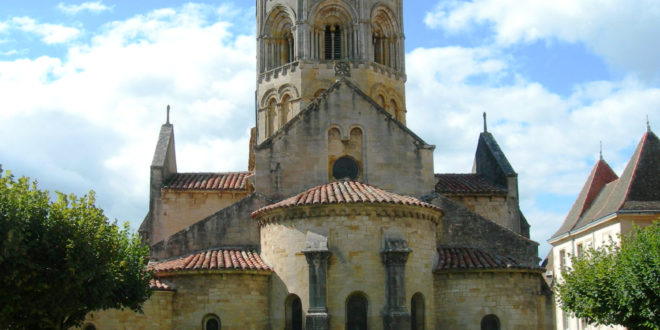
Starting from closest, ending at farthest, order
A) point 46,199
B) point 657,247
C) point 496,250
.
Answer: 1. point 46,199
2. point 657,247
3. point 496,250

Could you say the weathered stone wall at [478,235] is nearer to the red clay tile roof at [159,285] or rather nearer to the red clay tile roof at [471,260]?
the red clay tile roof at [471,260]

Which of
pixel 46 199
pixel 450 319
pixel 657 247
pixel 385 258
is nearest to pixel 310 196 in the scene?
pixel 385 258

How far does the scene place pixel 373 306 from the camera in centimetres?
2462

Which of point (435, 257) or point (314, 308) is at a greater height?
point (435, 257)

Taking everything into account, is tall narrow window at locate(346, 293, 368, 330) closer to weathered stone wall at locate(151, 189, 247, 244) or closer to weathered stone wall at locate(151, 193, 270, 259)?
weathered stone wall at locate(151, 193, 270, 259)

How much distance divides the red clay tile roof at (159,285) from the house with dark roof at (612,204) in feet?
49.6

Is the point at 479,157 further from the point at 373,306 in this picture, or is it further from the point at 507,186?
the point at 373,306

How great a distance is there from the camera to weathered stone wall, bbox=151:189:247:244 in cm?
3228

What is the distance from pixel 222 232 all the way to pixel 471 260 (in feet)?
30.2

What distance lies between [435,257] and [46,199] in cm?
1328

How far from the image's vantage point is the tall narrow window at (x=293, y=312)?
1008 inches

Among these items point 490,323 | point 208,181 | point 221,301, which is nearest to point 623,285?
point 490,323

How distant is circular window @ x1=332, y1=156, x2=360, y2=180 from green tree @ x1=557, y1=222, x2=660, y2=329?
28.3ft

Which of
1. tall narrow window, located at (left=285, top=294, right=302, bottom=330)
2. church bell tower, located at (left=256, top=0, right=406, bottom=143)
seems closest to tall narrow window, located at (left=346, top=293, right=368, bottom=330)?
tall narrow window, located at (left=285, top=294, right=302, bottom=330)
